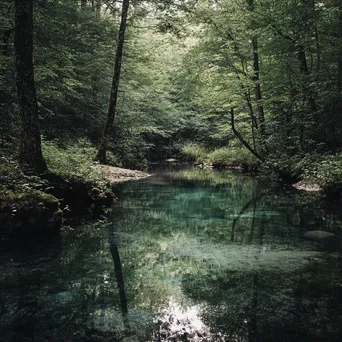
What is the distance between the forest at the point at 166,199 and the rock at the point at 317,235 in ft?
0.12

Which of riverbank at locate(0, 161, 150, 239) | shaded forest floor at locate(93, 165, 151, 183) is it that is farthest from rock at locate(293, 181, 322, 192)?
riverbank at locate(0, 161, 150, 239)

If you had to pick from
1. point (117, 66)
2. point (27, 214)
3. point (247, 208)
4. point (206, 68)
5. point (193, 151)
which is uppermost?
point (206, 68)

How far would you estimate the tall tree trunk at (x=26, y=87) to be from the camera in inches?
273

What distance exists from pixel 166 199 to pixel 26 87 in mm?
5400

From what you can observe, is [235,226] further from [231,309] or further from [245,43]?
[245,43]

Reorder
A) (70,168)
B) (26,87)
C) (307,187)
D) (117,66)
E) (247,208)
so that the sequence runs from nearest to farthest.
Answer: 1. (26,87)
2. (70,168)
3. (247,208)
4. (307,187)
5. (117,66)

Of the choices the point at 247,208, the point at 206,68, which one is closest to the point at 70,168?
the point at 247,208

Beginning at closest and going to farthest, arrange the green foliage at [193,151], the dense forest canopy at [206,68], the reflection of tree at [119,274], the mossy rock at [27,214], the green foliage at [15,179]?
the reflection of tree at [119,274] < the mossy rock at [27,214] < the green foliage at [15,179] < the dense forest canopy at [206,68] < the green foliage at [193,151]

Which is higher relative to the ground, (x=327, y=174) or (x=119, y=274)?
(x=327, y=174)

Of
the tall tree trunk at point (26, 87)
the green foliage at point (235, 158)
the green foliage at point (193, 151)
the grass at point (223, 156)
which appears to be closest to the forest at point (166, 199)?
the tall tree trunk at point (26, 87)

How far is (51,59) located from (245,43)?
1108 centimetres

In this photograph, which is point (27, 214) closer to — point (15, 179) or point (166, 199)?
point (15, 179)

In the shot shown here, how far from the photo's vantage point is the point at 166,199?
1073cm

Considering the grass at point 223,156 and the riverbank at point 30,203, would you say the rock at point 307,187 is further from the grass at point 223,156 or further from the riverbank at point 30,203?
the riverbank at point 30,203
